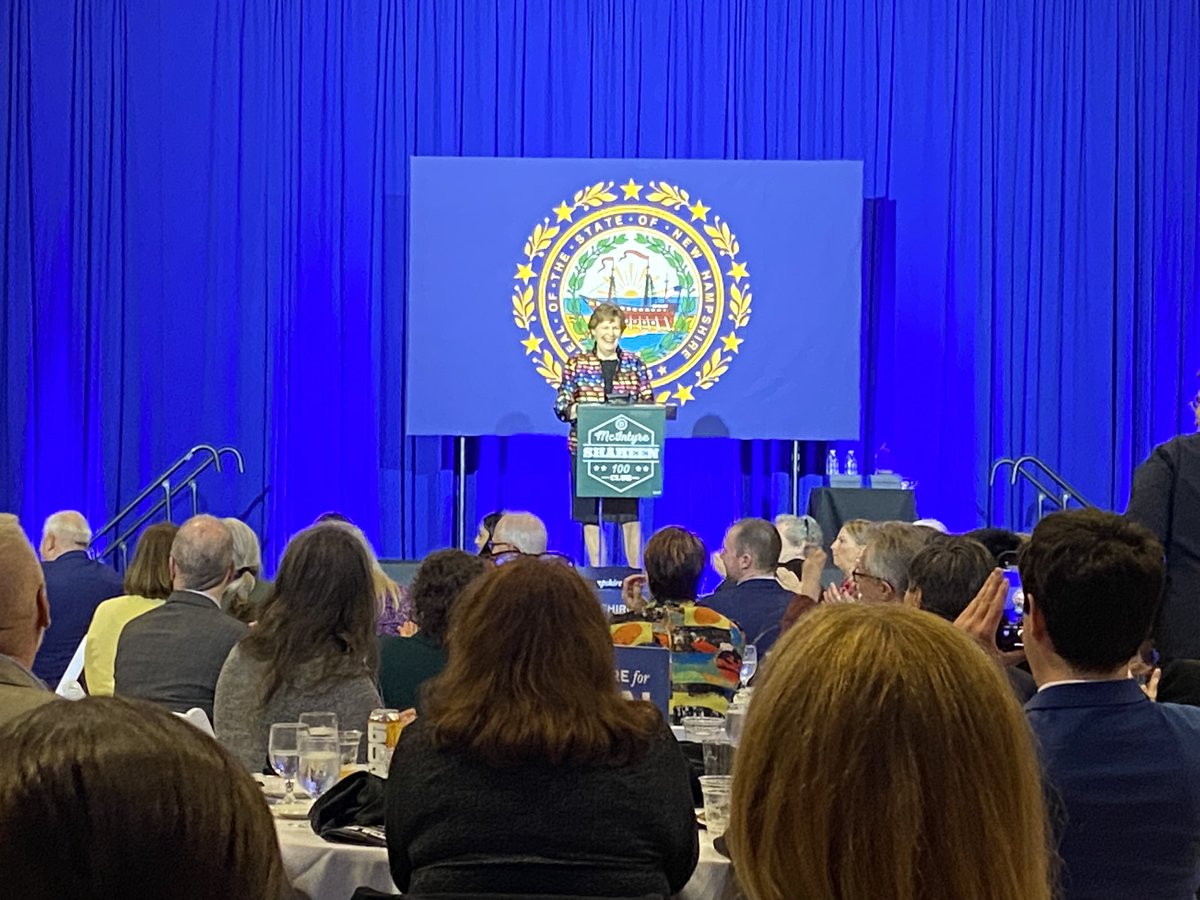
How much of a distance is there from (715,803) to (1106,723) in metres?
0.75

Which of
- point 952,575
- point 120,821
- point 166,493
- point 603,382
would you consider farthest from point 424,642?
point 166,493

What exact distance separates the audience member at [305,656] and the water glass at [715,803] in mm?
1000

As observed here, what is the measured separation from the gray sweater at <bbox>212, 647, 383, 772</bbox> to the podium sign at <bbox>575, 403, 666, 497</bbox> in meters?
4.47

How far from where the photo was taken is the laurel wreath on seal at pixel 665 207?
390 inches

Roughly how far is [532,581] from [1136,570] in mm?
917

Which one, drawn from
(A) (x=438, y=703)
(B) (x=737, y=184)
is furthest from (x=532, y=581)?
(B) (x=737, y=184)

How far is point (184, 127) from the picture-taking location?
10.7m

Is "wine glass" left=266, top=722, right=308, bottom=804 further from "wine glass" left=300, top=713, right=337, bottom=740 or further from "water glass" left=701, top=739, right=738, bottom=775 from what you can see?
"water glass" left=701, top=739, right=738, bottom=775

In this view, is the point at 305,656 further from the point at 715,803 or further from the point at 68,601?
the point at 68,601

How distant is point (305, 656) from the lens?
11.2ft

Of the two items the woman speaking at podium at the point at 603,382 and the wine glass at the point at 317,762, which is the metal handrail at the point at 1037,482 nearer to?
the woman speaking at podium at the point at 603,382

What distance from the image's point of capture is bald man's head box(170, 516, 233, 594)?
13.4ft

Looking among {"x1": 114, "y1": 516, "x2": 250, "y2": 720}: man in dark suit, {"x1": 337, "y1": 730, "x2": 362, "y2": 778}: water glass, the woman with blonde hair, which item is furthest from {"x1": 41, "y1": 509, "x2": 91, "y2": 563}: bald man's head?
the woman with blonde hair

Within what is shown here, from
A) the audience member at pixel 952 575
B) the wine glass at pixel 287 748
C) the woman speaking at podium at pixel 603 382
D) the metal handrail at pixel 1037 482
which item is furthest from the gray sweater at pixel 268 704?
the metal handrail at pixel 1037 482
